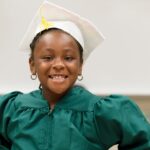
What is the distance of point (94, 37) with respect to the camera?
1.17 metres

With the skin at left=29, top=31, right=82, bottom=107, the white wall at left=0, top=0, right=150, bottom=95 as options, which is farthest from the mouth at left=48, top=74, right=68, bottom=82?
the white wall at left=0, top=0, right=150, bottom=95

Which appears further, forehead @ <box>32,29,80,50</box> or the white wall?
the white wall

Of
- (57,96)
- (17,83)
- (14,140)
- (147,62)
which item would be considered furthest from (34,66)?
(147,62)

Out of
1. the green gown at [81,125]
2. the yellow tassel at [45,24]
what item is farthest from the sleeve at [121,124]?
the yellow tassel at [45,24]

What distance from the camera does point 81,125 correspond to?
3.60ft

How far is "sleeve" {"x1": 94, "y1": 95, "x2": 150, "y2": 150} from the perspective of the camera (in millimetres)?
1058

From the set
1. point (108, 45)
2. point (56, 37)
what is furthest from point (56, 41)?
point (108, 45)

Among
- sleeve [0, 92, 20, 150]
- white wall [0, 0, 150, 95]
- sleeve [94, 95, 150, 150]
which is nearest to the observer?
sleeve [94, 95, 150, 150]

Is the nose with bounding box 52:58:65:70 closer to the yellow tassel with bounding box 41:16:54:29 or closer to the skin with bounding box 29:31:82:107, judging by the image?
the skin with bounding box 29:31:82:107

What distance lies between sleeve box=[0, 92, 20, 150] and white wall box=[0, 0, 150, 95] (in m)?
0.40

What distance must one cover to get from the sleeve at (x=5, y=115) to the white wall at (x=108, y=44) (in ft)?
1.30

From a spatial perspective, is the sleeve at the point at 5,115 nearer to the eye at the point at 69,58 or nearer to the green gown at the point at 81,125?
the green gown at the point at 81,125

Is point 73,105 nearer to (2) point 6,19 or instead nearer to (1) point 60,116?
(1) point 60,116

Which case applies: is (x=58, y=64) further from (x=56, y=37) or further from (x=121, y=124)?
(x=121, y=124)
